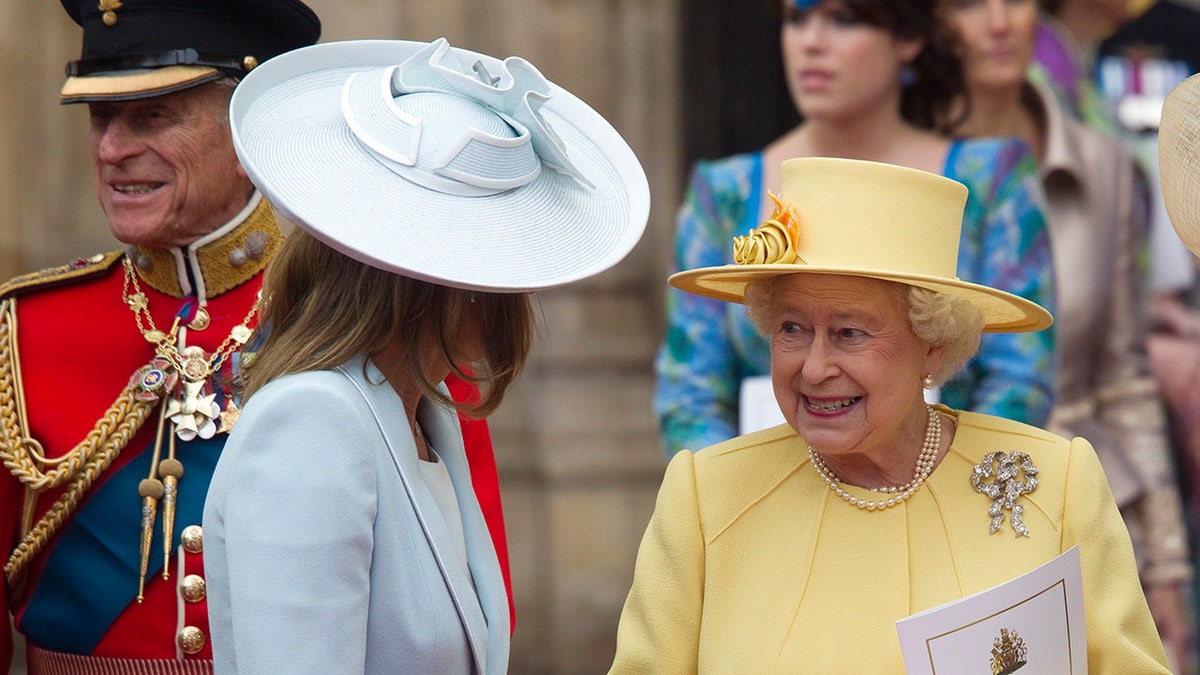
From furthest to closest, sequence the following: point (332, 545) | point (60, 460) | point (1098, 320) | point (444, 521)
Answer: point (1098, 320) < point (60, 460) < point (444, 521) < point (332, 545)

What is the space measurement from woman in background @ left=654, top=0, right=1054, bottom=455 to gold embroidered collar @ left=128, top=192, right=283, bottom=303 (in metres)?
1.35

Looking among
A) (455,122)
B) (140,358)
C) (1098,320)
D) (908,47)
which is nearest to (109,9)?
(140,358)

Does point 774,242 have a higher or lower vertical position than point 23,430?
higher

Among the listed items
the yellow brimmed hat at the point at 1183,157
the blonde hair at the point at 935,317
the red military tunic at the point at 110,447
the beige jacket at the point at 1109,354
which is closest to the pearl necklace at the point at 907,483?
the blonde hair at the point at 935,317

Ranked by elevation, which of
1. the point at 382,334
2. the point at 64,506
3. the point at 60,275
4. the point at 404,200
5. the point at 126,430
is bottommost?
the point at 64,506

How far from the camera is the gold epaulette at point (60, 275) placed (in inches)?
130

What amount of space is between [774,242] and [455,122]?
649mm

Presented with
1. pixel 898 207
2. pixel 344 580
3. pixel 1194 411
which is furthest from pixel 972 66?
pixel 344 580

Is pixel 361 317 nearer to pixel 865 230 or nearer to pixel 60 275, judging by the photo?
Result: pixel 865 230

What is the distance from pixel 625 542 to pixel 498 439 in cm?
60

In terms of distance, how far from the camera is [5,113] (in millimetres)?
5559

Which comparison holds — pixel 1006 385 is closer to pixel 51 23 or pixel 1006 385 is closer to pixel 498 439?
pixel 498 439

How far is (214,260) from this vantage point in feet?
10.8

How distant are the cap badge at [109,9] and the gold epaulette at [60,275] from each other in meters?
0.46
